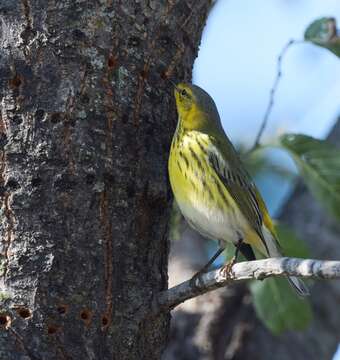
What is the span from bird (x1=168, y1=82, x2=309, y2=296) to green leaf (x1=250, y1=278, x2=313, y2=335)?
35 centimetres

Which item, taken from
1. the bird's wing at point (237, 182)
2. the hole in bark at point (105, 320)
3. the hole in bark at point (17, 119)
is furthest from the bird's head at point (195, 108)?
the hole in bark at point (105, 320)

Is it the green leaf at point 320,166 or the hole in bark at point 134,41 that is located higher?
the hole in bark at point 134,41

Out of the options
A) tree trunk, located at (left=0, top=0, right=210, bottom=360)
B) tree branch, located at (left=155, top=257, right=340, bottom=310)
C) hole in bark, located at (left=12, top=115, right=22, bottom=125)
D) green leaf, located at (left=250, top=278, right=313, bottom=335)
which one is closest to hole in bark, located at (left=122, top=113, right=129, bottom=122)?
tree trunk, located at (left=0, top=0, right=210, bottom=360)

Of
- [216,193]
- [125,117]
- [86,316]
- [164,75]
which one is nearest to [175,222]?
[216,193]

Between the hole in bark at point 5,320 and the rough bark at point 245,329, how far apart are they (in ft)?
7.70

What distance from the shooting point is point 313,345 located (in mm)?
5352

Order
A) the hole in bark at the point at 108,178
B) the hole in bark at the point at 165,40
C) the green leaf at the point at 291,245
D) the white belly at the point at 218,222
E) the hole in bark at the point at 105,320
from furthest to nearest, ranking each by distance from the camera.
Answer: the green leaf at the point at 291,245 → the white belly at the point at 218,222 → the hole in bark at the point at 165,40 → the hole in bark at the point at 108,178 → the hole in bark at the point at 105,320

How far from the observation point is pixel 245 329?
17.4ft

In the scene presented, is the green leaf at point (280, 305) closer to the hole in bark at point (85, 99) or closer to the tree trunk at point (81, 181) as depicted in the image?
the tree trunk at point (81, 181)

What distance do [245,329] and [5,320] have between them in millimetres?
2602

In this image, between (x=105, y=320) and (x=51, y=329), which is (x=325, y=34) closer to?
(x=105, y=320)

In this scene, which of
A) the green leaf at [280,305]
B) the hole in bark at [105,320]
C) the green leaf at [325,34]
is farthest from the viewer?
the green leaf at [280,305]

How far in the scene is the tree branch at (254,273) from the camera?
96.1 inches

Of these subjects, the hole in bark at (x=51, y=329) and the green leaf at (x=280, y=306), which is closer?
the hole in bark at (x=51, y=329)
